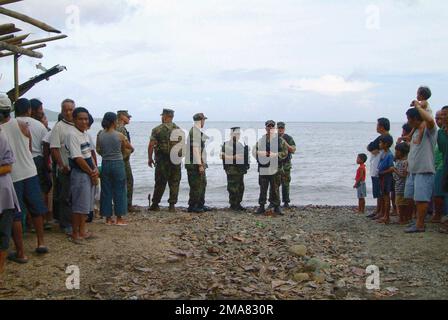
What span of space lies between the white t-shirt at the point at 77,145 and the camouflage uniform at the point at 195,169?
353 centimetres

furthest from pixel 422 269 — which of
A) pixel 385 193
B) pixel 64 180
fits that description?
pixel 64 180

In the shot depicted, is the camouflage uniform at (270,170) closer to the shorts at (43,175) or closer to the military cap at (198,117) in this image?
the military cap at (198,117)

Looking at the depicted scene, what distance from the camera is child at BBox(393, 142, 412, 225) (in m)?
8.04

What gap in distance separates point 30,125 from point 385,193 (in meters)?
6.32

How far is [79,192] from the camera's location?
6172mm

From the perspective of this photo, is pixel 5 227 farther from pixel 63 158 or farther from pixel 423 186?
pixel 423 186

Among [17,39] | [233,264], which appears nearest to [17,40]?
[17,39]

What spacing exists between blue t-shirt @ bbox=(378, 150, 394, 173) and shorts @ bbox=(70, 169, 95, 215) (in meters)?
5.32

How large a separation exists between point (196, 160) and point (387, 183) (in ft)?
13.3

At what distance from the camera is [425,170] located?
23.0 feet

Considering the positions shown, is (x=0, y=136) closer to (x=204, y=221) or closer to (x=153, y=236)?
(x=153, y=236)

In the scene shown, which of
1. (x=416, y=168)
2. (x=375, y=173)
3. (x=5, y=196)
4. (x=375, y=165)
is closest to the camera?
(x=5, y=196)
